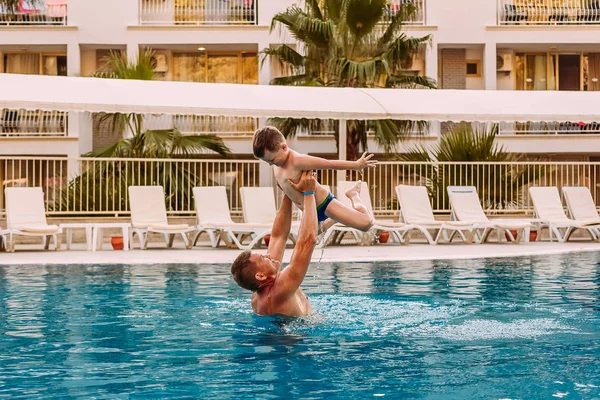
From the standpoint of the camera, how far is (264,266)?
6871 mm

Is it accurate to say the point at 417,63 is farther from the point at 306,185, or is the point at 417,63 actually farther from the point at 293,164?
the point at 306,185

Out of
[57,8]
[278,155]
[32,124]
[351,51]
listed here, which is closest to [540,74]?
[351,51]

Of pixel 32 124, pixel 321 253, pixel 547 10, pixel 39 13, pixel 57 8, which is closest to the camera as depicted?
pixel 321 253

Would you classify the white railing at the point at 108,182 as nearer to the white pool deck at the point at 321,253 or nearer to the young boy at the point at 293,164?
the white pool deck at the point at 321,253

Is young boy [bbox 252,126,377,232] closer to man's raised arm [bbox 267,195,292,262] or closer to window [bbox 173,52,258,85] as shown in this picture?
man's raised arm [bbox 267,195,292,262]

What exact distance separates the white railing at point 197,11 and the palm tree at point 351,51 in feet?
23.7

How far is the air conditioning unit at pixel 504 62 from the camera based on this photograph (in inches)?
1316

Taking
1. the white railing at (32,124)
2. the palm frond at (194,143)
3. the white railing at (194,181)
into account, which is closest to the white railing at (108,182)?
the white railing at (194,181)

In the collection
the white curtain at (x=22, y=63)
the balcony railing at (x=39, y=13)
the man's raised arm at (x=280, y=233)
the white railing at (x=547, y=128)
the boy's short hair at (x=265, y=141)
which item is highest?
the balcony railing at (x=39, y=13)

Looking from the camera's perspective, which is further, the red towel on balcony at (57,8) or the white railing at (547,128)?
the white railing at (547,128)

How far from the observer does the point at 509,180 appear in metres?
19.6

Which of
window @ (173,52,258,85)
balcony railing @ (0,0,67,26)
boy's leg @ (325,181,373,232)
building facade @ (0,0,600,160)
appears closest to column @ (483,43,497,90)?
building facade @ (0,0,600,160)

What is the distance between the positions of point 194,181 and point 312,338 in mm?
12276

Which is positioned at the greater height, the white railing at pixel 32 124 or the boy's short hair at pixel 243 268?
the white railing at pixel 32 124
